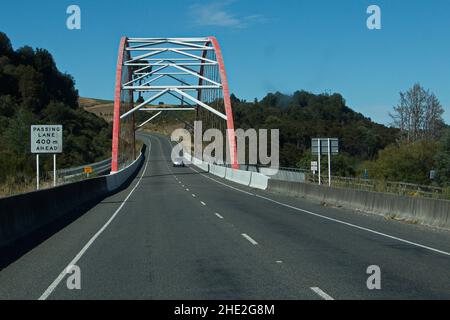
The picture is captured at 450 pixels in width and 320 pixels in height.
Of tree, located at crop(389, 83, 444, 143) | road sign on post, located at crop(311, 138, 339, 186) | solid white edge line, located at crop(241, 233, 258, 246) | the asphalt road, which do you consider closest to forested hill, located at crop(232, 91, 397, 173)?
tree, located at crop(389, 83, 444, 143)

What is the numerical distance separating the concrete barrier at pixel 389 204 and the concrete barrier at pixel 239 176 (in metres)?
16.4

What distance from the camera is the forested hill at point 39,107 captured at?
64000mm

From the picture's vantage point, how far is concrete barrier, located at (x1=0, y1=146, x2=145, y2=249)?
15266 millimetres

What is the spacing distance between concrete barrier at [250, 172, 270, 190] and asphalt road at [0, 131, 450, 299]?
79.1ft

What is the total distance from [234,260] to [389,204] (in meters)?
12.1

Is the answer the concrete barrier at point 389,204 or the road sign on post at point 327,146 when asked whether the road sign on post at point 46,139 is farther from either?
the road sign on post at point 327,146

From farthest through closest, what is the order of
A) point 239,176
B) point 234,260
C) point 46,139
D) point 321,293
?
point 239,176 → point 46,139 → point 234,260 → point 321,293

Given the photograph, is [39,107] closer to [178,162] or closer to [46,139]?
[178,162]

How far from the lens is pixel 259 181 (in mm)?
47750

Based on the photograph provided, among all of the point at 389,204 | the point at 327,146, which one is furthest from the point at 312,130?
the point at 389,204

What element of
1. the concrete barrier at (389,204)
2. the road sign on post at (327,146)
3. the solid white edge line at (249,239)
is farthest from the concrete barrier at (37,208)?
the road sign on post at (327,146)

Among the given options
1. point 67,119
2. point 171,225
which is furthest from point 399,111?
point 171,225

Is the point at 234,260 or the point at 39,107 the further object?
the point at 39,107

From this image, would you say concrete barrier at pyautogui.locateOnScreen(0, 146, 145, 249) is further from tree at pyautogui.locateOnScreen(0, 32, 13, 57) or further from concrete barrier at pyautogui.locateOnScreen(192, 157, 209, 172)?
tree at pyautogui.locateOnScreen(0, 32, 13, 57)
